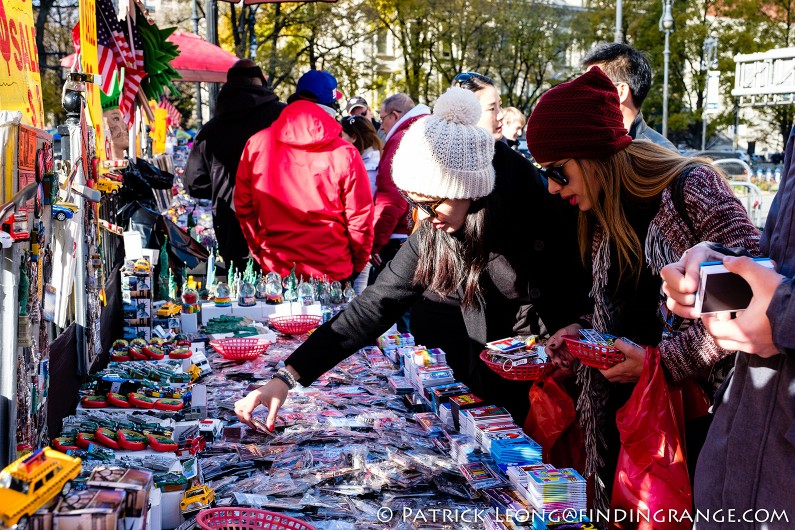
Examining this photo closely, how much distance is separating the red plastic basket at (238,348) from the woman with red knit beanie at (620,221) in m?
1.53

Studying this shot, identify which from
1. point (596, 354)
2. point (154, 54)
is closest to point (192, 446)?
point (596, 354)

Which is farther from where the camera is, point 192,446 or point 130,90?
point 130,90

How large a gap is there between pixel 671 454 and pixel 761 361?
0.68m

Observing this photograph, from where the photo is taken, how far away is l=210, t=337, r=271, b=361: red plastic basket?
11.3 feet

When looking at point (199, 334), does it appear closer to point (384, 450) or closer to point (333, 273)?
point (333, 273)

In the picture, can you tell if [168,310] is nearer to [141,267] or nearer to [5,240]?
[141,267]

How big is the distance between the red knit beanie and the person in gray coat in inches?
27.4

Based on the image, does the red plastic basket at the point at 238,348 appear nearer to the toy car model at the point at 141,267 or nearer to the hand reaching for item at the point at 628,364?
the toy car model at the point at 141,267

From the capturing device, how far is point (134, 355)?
10.4ft

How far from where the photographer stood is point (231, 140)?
5.86 meters

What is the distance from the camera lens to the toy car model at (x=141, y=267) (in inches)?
137

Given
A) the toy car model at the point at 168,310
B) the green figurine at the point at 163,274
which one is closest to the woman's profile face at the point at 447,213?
the toy car model at the point at 168,310

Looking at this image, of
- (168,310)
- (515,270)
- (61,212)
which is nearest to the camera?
(61,212)

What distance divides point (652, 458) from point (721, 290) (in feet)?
2.76
